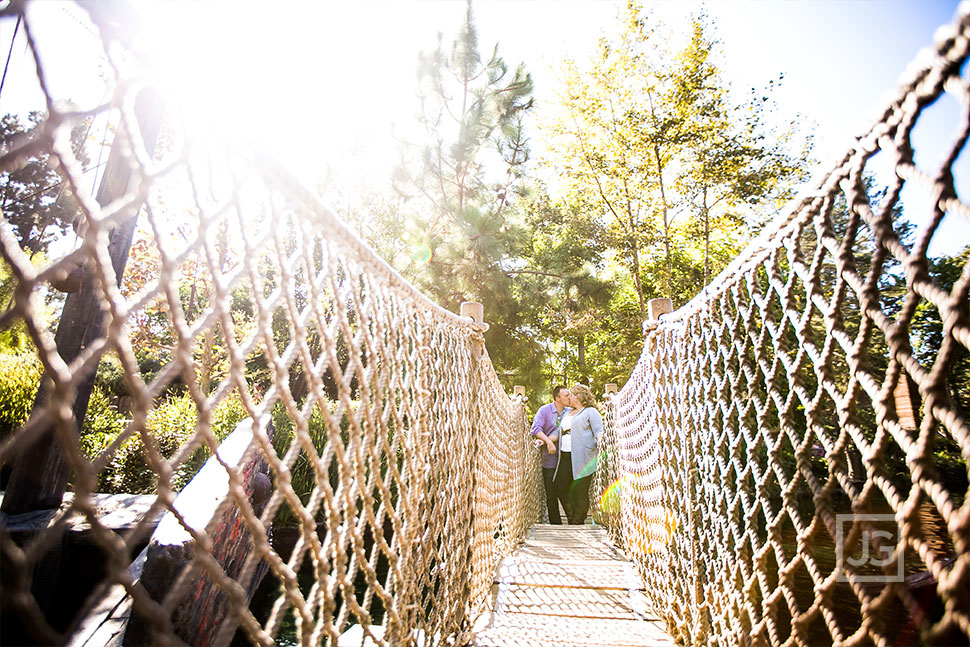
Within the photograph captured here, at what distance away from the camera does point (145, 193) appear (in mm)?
480

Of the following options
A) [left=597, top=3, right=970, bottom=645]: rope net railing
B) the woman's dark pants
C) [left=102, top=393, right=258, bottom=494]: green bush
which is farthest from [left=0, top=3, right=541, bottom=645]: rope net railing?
[left=102, top=393, right=258, bottom=494]: green bush

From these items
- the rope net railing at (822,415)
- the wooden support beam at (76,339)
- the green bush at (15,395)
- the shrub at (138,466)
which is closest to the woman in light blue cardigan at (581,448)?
the rope net railing at (822,415)

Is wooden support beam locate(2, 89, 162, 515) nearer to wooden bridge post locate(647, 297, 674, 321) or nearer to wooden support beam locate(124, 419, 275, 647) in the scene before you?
wooden support beam locate(124, 419, 275, 647)

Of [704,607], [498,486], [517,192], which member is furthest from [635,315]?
[704,607]

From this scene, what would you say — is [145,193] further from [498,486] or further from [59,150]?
[498,486]

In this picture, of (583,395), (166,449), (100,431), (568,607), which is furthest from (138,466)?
(568,607)

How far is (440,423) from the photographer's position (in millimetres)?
1506

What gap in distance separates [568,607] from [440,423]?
102 cm

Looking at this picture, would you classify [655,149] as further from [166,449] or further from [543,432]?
[166,449]

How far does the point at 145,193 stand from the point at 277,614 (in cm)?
59

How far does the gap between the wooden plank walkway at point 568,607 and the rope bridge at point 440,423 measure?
88 millimetres

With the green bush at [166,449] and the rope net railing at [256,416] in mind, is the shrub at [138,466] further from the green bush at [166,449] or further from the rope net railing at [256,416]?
the rope net railing at [256,416]

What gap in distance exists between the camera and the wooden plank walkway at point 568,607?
5.19 ft

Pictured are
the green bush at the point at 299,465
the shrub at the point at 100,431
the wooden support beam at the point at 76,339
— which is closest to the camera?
the wooden support beam at the point at 76,339
